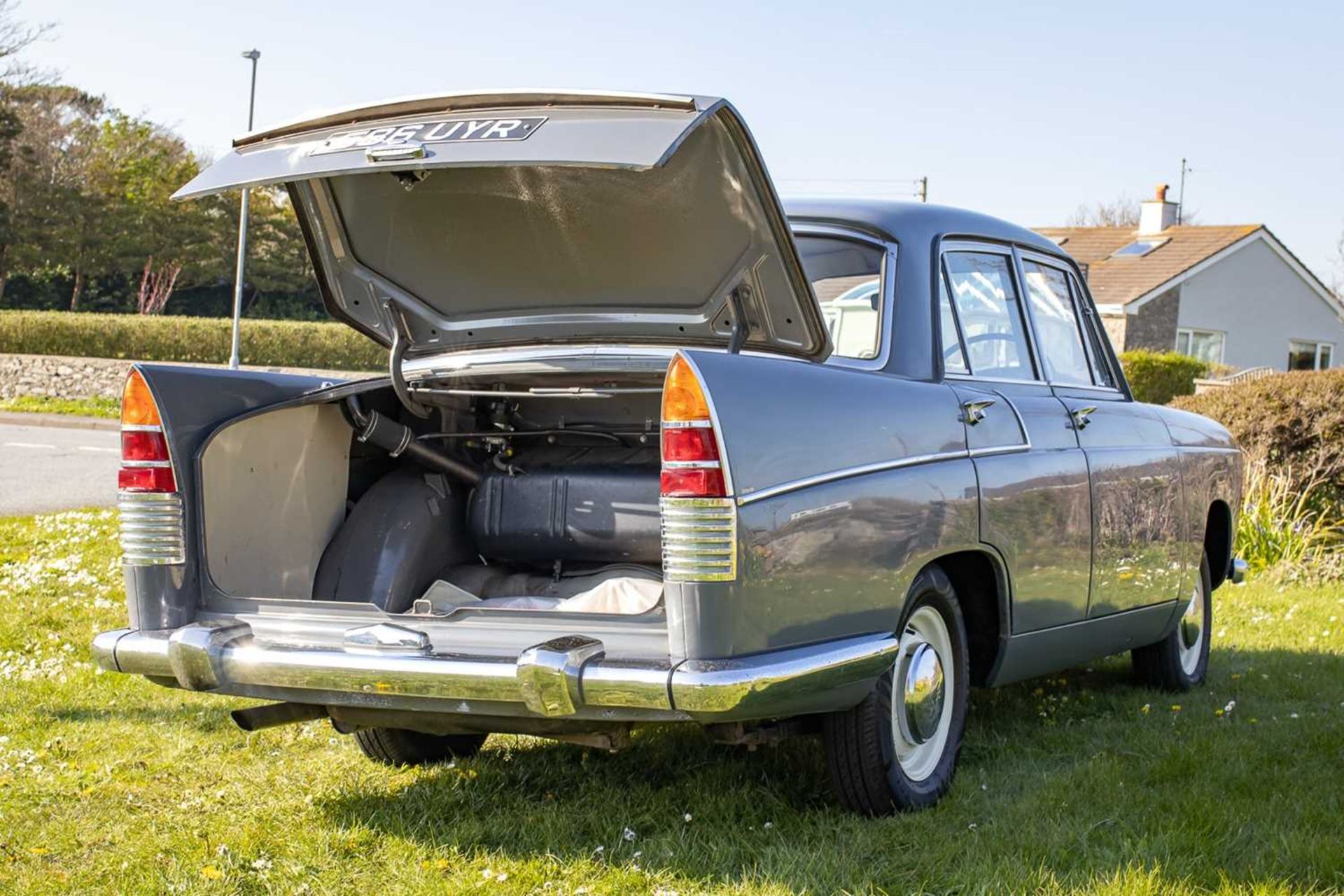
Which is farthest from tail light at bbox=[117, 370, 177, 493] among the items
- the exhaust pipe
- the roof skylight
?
the roof skylight

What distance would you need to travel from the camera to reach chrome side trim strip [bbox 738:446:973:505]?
333cm

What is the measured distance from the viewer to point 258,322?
95.6 ft

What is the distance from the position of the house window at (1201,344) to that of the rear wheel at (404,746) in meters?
35.2

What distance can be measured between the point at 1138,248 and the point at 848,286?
3613 centimetres

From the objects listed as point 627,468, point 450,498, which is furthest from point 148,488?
point 627,468

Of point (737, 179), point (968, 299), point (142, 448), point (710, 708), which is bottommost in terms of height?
point (710, 708)

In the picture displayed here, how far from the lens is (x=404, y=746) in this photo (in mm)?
4629

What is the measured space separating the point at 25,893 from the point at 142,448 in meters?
1.17

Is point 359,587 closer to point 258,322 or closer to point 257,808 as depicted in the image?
point 257,808

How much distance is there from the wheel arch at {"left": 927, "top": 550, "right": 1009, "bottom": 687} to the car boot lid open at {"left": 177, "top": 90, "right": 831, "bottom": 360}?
953 millimetres

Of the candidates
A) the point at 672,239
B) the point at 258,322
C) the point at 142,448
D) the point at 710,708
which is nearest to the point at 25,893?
the point at 142,448

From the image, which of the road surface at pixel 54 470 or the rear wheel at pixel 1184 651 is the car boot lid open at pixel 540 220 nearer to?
the rear wheel at pixel 1184 651

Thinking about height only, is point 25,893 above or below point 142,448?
below

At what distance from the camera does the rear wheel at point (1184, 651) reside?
6.01 meters
